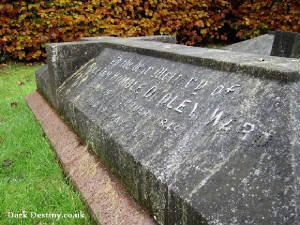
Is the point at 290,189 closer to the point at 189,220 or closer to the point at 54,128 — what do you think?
the point at 189,220

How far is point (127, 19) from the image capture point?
7277 mm

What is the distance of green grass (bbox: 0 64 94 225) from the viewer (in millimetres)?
2076

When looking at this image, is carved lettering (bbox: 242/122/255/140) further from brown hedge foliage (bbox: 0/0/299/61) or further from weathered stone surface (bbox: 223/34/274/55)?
brown hedge foliage (bbox: 0/0/299/61)

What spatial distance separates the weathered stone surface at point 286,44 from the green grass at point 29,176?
3.29m

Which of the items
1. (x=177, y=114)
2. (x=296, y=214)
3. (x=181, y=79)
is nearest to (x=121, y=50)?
(x=181, y=79)

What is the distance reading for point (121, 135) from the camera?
2.09 metres

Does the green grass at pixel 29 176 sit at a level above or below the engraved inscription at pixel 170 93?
below

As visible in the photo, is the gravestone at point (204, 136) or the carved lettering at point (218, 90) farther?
the carved lettering at point (218, 90)

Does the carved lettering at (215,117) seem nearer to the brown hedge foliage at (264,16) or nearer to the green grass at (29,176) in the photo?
the green grass at (29,176)

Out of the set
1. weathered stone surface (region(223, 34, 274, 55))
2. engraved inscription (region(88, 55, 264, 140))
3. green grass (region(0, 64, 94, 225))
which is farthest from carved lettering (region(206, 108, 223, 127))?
weathered stone surface (region(223, 34, 274, 55))

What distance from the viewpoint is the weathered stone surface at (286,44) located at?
398 centimetres

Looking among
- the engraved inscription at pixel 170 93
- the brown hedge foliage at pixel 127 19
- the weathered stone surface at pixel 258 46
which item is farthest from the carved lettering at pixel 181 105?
the brown hedge foliage at pixel 127 19

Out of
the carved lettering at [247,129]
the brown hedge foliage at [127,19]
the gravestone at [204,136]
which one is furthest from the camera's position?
the brown hedge foliage at [127,19]

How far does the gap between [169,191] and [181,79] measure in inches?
36.7
